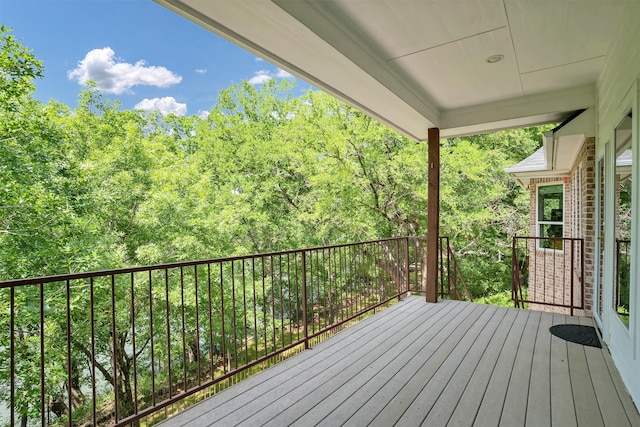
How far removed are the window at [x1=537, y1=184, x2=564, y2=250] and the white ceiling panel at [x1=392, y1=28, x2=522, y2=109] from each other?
458cm

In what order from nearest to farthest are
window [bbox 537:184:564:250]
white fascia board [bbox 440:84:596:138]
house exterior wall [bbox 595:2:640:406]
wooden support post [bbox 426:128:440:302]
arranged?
house exterior wall [bbox 595:2:640:406]
white fascia board [bbox 440:84:596:138]
wooden support post [bbox 426:128:440:302]
window [bbox 537:184:564:250]

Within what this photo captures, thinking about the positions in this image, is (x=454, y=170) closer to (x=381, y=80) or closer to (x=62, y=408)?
(x=381, y=80)

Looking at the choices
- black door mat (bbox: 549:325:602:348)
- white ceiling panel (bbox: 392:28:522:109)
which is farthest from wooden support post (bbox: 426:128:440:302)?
black door mat (bbox: 549:325:602:348)

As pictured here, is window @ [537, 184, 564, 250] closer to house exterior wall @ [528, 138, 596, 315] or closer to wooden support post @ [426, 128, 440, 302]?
house exterior wall @ [528, 138, 596, 315]

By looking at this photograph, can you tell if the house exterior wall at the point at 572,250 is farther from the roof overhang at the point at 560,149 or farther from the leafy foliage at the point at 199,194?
the leafy foliage at the point at 199,194

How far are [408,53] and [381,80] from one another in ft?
1.00

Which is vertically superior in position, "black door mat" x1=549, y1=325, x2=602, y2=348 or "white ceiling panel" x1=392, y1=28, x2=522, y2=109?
"white ceiling panel" x1=392, y1=28, x2=522, y2=109

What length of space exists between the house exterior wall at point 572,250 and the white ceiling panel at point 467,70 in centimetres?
130

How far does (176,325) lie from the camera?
28.8ft

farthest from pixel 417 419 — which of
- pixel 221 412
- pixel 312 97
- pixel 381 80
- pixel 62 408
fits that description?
pixel 62 408

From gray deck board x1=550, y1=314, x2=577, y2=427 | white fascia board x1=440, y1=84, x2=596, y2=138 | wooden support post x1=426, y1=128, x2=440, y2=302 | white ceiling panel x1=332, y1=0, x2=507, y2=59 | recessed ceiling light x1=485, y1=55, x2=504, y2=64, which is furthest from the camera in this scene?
wooden support post x1=426, y1=128, x2=440, y2=302

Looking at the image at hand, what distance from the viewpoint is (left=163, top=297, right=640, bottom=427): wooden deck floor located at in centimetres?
199

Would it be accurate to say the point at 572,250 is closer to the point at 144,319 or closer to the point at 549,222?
the point at 549,222

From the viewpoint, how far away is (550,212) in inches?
291
